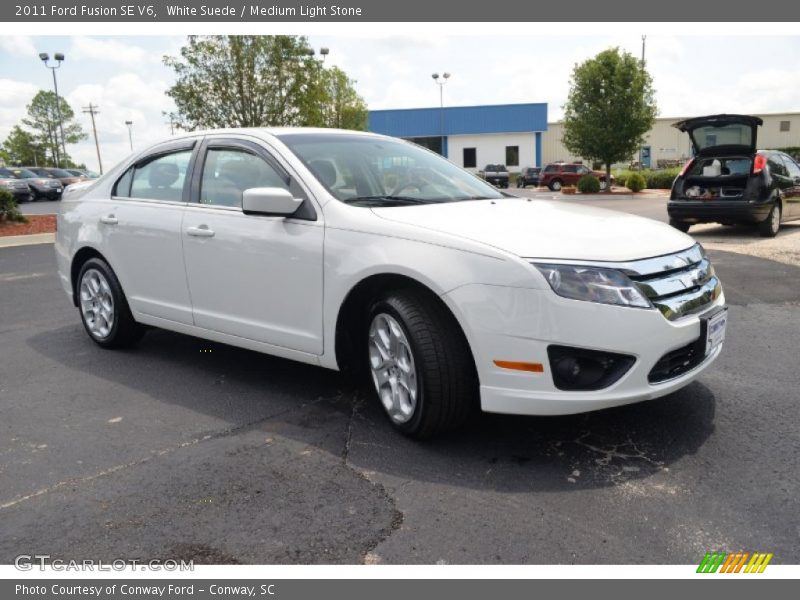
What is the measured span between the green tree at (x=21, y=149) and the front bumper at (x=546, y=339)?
7392 cm

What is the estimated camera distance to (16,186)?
31.6m

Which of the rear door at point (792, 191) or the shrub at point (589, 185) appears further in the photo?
the shrub at point (589, 185)

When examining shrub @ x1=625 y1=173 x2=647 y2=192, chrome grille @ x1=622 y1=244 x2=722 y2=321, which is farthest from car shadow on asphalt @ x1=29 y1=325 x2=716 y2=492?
shrub @ x1=625 y1=173 x2=647 y2=192

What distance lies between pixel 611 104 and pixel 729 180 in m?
25.9

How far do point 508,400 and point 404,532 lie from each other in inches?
31.7

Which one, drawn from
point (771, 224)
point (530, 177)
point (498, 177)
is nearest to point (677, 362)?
point (771, 224)

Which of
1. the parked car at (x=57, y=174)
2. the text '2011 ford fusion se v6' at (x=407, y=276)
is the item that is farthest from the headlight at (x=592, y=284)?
the parked car at (x=57, y=174)

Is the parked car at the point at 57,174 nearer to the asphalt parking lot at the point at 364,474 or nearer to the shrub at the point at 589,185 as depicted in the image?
the shrub at the point at 589,185

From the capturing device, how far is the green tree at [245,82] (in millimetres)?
19328

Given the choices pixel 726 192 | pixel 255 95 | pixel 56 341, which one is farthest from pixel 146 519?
pixel 255 95

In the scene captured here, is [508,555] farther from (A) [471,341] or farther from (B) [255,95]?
(B) [255,95]

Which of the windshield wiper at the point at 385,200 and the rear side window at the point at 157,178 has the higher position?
the rear side window at the point at 157,178

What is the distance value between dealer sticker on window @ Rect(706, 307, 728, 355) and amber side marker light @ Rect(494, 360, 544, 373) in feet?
3.15

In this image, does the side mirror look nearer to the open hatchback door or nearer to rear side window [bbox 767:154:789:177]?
the open hatchback door
